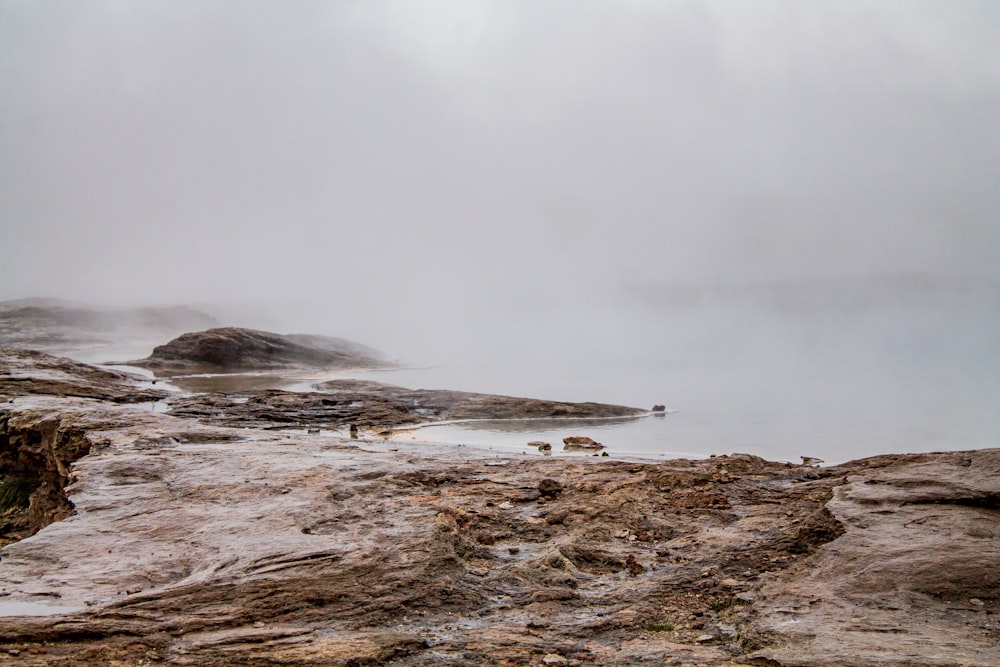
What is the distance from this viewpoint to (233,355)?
2709 cm

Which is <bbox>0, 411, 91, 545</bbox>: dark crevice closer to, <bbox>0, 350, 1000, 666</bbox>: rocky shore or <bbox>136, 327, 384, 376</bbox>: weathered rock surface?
<bbox>0, 350, 1000, 666</bbox>: rocky shore

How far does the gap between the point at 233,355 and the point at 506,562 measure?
23.8 metres

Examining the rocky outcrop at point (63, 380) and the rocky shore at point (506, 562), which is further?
the rocky outcrop at point (63, 380)

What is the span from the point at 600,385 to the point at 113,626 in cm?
1892

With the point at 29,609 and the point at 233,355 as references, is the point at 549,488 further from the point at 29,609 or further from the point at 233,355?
the point at 233,355

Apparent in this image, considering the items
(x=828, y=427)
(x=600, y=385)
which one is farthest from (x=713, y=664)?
(x=600, y=385)

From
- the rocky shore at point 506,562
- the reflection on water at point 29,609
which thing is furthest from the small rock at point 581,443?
the reflection on water at point 29,609

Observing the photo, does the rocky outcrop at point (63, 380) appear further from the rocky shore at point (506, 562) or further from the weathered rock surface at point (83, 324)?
the weathered rock surface at point (83, 324)

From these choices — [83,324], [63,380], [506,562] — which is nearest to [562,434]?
[506,562]

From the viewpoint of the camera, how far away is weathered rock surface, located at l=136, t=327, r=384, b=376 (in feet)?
84.3

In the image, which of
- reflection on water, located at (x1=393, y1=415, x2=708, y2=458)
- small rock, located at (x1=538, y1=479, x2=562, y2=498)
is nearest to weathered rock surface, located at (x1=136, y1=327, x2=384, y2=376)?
reflection on water, located at (x1=393, y1=415, x2=708, y2=458)

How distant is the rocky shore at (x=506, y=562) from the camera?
167 inches

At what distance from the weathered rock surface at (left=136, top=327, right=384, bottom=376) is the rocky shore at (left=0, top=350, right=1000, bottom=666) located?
56.1ft

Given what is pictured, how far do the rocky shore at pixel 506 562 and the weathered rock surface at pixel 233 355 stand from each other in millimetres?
17088
